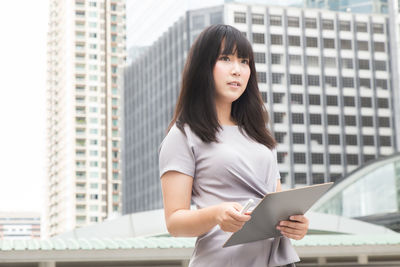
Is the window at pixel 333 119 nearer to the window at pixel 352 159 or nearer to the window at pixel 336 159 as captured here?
the window at pixel 336 159

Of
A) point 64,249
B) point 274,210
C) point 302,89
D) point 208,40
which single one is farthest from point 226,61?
point 302,89

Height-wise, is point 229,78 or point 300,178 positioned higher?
point 229,78

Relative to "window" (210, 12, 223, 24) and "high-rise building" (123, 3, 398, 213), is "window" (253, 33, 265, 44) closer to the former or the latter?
"high-rise building" (123, 3, 398, 213)

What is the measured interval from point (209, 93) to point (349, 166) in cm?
8047

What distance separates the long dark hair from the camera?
2051 mm

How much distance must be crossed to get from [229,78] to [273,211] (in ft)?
1.58

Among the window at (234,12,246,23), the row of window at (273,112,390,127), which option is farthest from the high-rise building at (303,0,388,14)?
the row of window at (273,112,390,127)

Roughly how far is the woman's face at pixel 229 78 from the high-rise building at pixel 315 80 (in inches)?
2987

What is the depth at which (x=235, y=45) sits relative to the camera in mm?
2121

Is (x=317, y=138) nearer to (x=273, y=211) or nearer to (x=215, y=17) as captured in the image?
(x=215, y=17)

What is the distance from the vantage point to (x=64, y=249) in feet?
24.0

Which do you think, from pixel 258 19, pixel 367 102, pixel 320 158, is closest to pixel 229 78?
pixel 320 158

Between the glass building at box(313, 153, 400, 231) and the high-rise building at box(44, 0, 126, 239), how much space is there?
81138 millimetres

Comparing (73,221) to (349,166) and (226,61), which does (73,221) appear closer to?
(349,166)
